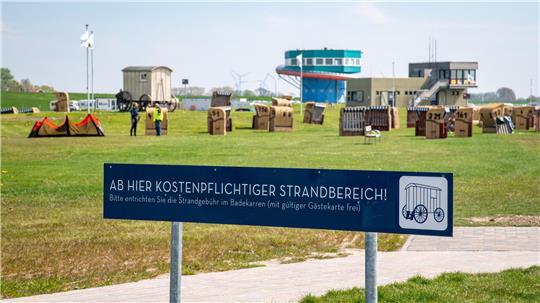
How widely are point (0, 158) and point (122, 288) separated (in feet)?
68.4

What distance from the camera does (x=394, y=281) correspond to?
10.1 metres

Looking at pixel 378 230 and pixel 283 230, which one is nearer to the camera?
pixel 378 230

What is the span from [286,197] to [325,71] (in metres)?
157

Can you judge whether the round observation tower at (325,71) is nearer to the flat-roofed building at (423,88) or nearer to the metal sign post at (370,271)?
the flat-roofed building at (423,88)

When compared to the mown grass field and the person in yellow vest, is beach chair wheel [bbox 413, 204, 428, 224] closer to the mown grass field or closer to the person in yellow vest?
the mown grass field

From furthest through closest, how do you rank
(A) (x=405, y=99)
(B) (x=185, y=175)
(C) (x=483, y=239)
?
1. (A) (x=405, y=99)
2. (C) (x=483, y=239)
3. (B) (x=185, y=175)

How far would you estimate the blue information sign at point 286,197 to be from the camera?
6363 mm

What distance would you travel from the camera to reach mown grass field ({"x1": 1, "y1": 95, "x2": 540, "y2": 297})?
11.6m

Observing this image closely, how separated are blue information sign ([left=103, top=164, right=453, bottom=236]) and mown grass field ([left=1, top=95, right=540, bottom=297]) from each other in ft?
11.8

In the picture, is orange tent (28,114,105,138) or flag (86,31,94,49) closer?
orange tent (28,114,105,138)

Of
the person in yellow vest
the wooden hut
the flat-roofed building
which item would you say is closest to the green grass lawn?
the person in yellow vest

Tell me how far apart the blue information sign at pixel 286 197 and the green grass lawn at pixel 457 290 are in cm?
243

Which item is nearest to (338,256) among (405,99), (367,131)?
(367,131)

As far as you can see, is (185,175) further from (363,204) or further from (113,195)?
(363,204)
